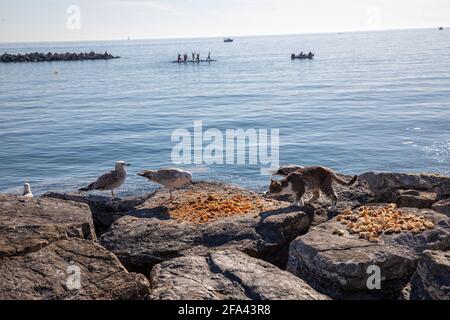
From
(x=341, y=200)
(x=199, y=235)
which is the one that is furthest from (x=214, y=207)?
(x=341, y=200)

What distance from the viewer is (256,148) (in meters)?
29.6

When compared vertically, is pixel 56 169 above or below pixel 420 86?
below

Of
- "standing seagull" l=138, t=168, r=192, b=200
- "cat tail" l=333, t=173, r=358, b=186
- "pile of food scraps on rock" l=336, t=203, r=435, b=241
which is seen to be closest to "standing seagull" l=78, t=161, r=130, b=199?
"standing seagull" l=138, t=168, r=192, b=200

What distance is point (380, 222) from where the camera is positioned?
10.1 meters

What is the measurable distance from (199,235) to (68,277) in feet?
10.7

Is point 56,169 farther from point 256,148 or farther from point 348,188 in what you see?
point 348,188

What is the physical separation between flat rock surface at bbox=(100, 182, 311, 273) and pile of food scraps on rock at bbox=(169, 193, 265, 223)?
309 mm

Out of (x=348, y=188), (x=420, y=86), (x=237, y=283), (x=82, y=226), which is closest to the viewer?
(x=237, y=283)

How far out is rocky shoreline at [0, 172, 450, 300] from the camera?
24.5 feet

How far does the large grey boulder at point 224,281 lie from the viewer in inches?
283

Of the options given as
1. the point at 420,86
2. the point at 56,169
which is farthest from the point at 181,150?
the point at 420,86

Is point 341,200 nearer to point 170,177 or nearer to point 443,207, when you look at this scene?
point 443,207

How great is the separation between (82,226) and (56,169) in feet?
54.8

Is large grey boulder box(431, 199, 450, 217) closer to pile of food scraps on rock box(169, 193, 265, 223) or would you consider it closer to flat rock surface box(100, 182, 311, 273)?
flat rock surface box(100, 182, 311, 273)
